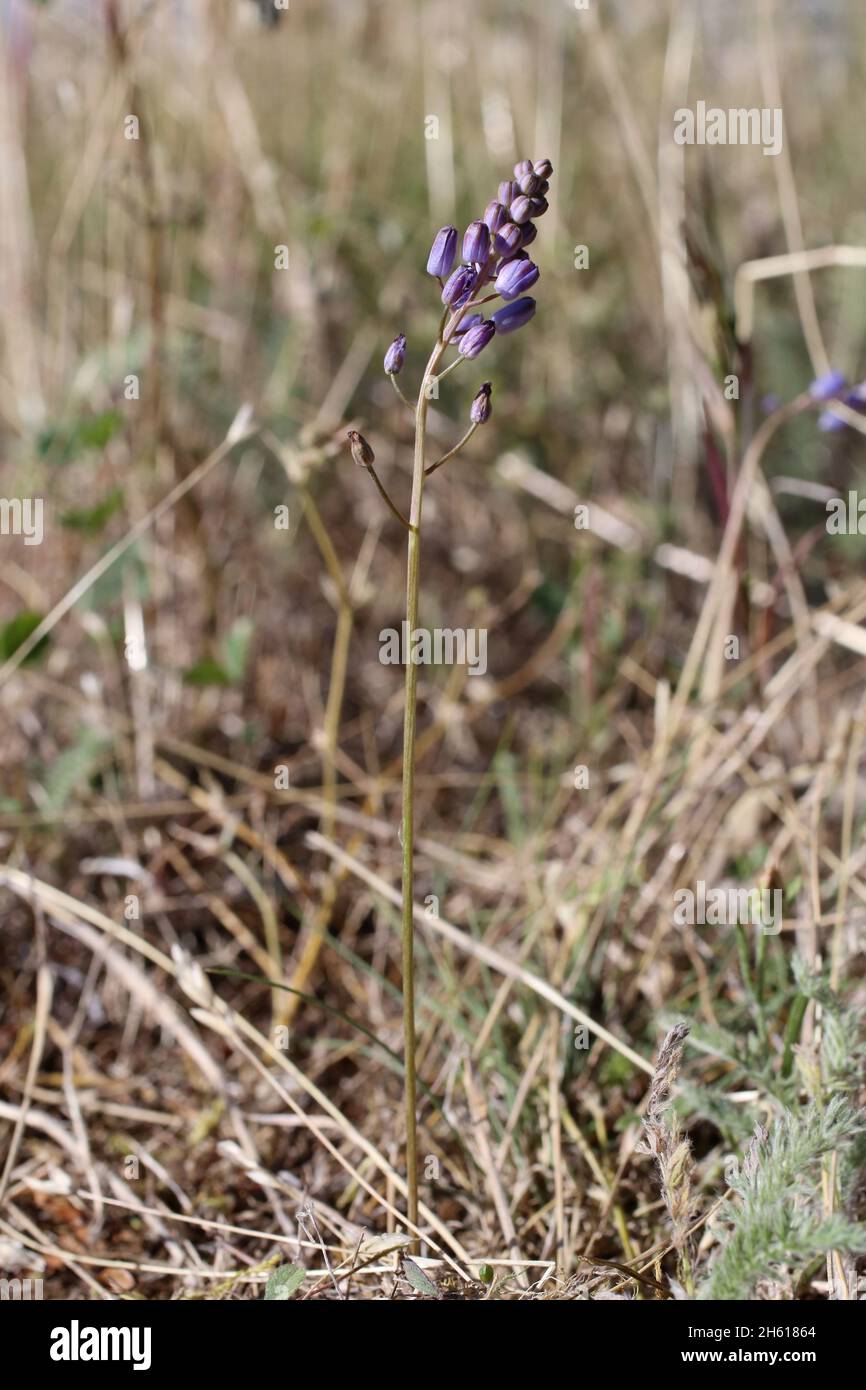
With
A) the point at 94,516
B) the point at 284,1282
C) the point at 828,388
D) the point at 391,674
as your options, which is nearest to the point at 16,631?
the point at 94,516

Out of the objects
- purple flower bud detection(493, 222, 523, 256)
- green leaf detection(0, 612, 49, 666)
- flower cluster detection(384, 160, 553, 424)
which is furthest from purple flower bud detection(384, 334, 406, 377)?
green leaf detection(0, 612, 49, 666)

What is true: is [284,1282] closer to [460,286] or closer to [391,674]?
[460,286]

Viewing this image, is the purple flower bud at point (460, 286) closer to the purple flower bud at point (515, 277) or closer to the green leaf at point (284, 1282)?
the purple flower bud at point (515, 277)

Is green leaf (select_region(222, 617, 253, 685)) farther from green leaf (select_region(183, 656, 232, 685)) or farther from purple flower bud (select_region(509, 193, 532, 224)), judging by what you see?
purple flower bud (select_region(509, 193, 532, 224))

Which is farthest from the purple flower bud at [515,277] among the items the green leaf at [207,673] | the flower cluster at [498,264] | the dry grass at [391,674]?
the green leaf at [207,673]

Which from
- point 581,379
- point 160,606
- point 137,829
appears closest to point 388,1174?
point 137,829

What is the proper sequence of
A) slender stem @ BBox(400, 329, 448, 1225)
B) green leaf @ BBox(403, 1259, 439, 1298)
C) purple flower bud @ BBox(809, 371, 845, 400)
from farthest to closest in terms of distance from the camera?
purple flower bud @ BBox(809, 371, 845, 400) → green leaf @ BBox(403, 1259, 439, 1298) → slender stem @ BBox(400, 329, 448, 1225)
